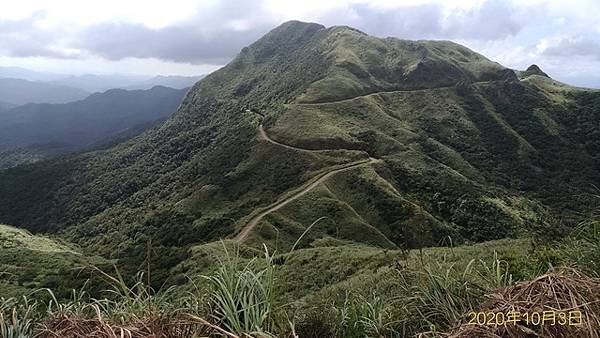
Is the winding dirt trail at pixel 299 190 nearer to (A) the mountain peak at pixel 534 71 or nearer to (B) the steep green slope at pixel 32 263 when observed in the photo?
(B) the steep green slope at pixel 32 263

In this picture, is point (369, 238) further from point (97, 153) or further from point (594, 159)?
point (97, 153)

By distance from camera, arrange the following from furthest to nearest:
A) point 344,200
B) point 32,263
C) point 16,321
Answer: point 344,200 → point 32,263 → point 16,321

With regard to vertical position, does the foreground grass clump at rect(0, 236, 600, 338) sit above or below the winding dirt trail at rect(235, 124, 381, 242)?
above

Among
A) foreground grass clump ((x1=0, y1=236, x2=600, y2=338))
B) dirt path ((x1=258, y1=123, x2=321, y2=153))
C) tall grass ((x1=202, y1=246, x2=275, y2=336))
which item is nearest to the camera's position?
foreground grass clump ((x1=0, y1=236, x2=600, y2=338))

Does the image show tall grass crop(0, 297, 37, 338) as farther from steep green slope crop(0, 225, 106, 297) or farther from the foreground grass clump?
steep green slope crop(0, 225, 106, 297)

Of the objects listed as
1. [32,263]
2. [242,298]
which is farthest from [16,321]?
[32,263]

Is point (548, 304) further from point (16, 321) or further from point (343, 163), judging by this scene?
point (343, 163)

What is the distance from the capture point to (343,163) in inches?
2899

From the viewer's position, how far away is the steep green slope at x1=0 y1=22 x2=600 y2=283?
63.3 m

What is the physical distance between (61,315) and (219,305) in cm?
149

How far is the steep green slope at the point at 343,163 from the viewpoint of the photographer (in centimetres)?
6331

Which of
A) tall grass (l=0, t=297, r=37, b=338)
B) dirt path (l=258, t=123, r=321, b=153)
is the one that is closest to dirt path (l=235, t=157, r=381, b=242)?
dirt path (l=258, t=123, r=321, b=153)

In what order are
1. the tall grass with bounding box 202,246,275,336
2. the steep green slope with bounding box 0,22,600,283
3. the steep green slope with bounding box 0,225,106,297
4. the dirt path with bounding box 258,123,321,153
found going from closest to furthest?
the tall grass with bounding box 202,246,275,336
the steep green slope with bounding box 0,225,106,297
the steep green slope with bounding box 0,22,600,283
the dirt path with bounding box 258,123,321,153

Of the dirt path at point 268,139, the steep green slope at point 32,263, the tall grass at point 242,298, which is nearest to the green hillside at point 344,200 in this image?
the tall grass at point 242,298
